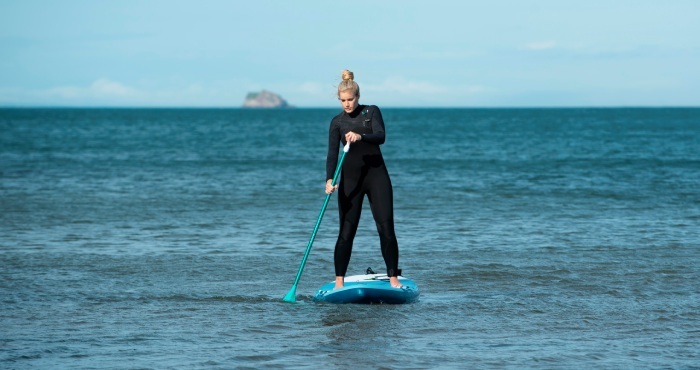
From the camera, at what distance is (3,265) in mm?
11352

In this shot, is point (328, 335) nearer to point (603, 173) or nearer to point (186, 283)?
point (186, 283)

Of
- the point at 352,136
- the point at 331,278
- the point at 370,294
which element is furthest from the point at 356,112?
the point at 331,278

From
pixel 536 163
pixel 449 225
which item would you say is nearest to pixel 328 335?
pixel 449 225

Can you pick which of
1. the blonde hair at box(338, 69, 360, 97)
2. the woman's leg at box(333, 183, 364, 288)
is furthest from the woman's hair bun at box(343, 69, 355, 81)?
the woman's leg at box(333, 183, 364, 288)

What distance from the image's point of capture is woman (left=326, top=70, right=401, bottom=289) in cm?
888

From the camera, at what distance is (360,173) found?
9.02 metres

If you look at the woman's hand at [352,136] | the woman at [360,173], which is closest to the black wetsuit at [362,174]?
the woman at [360,173]

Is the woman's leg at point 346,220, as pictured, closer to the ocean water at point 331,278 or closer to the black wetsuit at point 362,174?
the black wetsuit at point 362,174

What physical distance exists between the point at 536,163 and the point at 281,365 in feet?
97.4

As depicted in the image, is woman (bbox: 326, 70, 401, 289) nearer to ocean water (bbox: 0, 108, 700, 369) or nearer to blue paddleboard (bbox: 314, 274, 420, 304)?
blue paddleboard (bbox: 314, 274, 420, 304)

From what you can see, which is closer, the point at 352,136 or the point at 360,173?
the point at 352,136

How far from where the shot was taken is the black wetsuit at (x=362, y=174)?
351 inches

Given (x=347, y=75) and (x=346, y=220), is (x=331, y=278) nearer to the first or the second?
(x=346, y=220)

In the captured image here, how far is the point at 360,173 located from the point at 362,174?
0.02m
